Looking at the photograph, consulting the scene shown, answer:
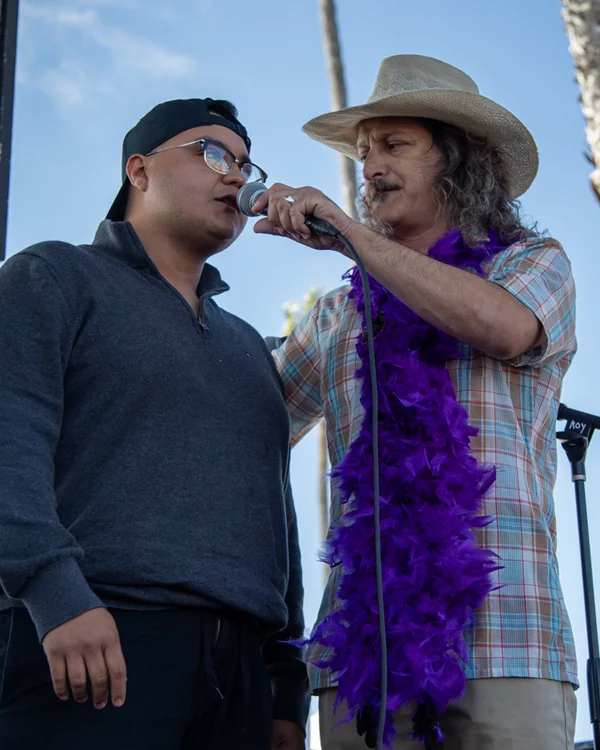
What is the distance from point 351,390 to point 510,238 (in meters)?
0.57

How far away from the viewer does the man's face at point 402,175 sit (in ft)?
9.14

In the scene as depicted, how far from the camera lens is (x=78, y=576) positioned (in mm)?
1960

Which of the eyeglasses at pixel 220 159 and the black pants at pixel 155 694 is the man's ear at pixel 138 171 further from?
the black pants at pixel 155 694

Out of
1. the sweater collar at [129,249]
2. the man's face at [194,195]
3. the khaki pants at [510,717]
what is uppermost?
the man's face at [194,195]

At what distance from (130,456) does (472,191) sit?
120 cm

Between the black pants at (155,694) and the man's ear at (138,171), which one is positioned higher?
the man's ear at (138,171)

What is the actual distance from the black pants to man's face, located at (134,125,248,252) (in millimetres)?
1001

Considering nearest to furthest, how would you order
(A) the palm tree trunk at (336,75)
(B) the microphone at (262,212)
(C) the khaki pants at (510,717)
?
(C) the khaki pants at (510,717) → (B) the microphone at (262,212) → (A) the palm tree trunk at (336,75)

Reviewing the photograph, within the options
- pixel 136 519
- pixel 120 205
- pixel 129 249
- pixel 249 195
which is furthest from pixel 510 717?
pixel 120 205

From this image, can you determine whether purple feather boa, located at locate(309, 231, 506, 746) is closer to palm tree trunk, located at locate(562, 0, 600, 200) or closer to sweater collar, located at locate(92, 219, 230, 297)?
sweater collar, located at locate(92, 219, 230, 297)

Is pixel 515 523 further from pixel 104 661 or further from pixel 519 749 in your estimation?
pixel 104 661

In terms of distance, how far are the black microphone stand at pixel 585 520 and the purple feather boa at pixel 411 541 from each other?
490mm

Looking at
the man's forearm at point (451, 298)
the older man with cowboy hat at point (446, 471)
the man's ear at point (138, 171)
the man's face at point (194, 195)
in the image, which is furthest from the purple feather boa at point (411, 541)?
the man's ear at point (138, 171)

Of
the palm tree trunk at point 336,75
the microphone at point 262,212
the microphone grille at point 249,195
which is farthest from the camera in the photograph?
the palm tree trunk at point 336,75
